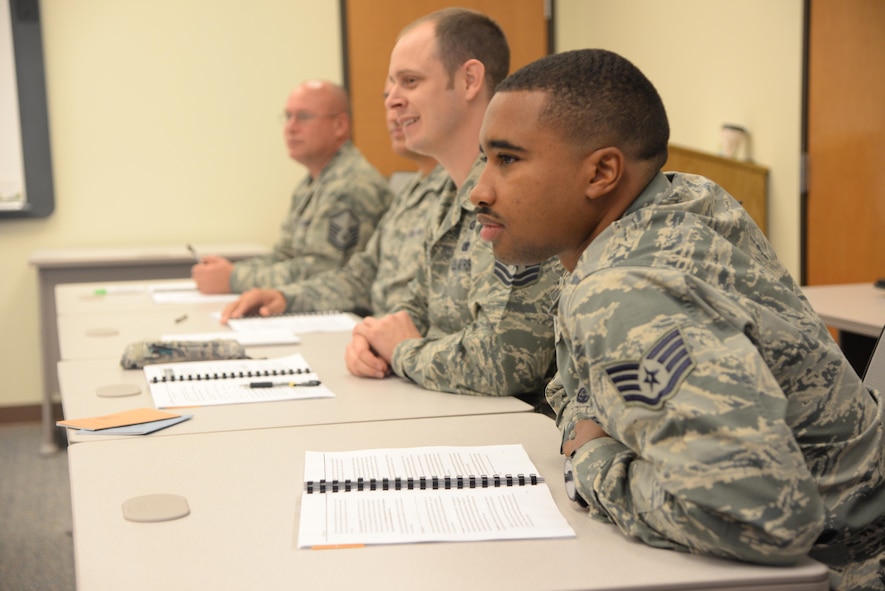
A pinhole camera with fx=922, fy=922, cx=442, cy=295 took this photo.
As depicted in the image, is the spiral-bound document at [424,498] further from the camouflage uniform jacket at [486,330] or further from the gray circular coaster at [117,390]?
the gray circular coaster at [117,390]

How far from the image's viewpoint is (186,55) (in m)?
4.78

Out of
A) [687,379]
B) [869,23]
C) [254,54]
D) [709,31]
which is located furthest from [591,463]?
[254,54]

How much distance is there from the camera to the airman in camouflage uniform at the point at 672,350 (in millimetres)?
894

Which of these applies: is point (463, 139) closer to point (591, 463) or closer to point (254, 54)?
point (591, 463)

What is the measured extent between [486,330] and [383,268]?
1258 millimetres

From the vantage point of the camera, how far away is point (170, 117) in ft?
15.8

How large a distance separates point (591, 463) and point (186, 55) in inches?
167

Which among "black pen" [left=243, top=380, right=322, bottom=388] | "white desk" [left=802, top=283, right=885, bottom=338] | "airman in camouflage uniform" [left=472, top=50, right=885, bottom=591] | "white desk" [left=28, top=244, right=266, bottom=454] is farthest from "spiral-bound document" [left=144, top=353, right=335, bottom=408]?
"white desk" [left=28, top=244, right=266, bottom=454]

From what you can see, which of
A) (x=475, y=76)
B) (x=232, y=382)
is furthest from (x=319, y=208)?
(x=232, y=382)

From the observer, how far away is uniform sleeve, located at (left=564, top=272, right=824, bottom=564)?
2.90ft

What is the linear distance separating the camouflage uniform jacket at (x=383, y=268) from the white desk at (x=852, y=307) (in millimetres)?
1080

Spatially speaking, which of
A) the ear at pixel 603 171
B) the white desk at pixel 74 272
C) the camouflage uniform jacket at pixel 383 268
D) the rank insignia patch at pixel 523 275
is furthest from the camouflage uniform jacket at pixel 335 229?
the ear at pixel 603 171

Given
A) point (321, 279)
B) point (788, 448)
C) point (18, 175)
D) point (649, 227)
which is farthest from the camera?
point (18, 175)

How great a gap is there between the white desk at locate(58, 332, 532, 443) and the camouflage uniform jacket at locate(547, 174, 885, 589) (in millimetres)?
541
